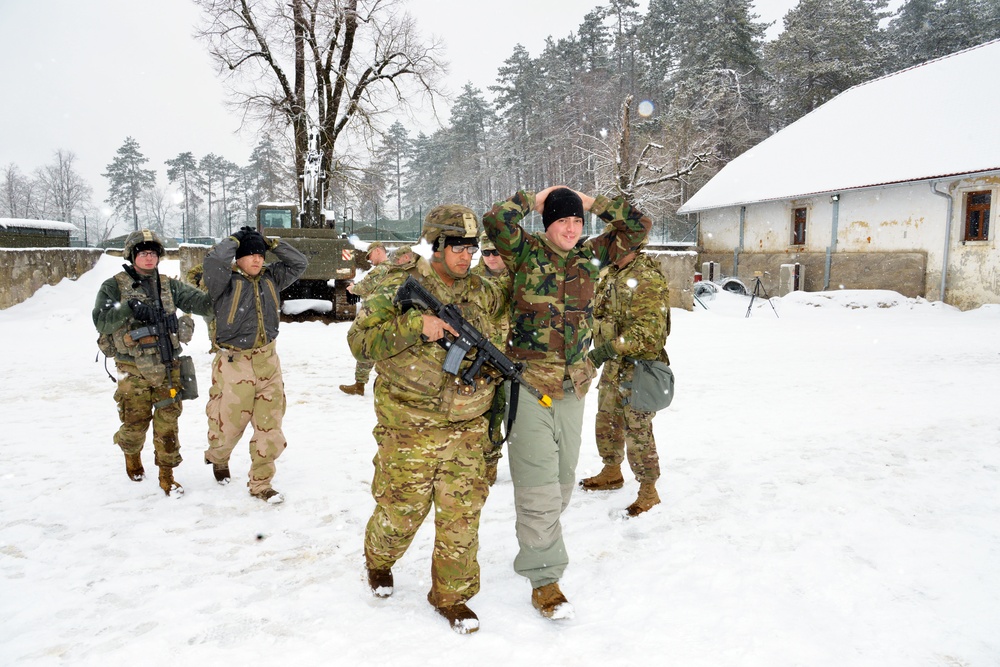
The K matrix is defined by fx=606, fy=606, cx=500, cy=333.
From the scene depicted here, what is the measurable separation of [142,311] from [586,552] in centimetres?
331

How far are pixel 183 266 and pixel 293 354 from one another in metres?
7.04

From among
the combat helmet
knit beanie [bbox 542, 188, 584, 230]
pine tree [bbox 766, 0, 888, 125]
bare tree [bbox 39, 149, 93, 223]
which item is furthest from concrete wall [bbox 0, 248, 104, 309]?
bare tree [bbox 39, 149, 93, 223]

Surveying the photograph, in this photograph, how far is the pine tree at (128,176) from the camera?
69.9 meters

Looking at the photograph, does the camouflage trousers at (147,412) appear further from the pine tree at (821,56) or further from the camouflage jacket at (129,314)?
the pine tree at (821,56)

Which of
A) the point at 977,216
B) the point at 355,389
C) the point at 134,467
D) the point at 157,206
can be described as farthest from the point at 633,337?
the point at 157,206

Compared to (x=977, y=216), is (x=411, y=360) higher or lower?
lower

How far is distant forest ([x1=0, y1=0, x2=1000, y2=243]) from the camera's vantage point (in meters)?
30.4

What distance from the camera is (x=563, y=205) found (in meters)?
3.00

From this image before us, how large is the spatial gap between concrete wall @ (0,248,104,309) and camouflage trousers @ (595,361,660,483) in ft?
47.0

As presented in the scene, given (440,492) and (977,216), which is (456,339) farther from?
(977,216)

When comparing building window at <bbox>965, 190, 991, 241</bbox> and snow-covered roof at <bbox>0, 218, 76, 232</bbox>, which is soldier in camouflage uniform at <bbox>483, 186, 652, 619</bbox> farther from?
snow-covered roof at <bbox>0, 218, 76, 232</bbox>

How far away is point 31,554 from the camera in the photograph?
3414mm

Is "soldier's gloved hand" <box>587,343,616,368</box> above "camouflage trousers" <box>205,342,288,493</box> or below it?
above

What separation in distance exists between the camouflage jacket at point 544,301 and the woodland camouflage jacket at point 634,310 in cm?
70
